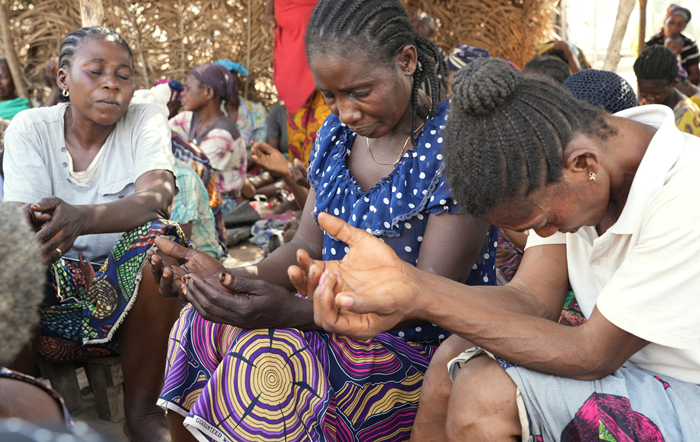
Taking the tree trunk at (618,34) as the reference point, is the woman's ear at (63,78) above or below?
below

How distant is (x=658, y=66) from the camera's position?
148 inches

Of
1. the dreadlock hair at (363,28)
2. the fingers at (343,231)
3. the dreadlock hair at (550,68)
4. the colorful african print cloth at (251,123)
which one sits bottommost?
the colorful african print cloth at (251,123)

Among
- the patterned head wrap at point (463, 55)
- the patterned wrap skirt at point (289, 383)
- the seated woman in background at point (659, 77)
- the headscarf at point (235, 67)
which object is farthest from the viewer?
the headscarf at point (235, 67)

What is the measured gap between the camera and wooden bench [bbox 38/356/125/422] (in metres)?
2.35

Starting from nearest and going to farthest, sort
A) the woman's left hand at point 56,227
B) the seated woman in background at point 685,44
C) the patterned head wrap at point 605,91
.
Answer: the woman's left hand at point 56,227 < the patterned head wrap at point 605,91 < the seated woman in background at point 685,44

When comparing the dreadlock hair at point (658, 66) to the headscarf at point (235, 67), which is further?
the headscarf at point (235, 67)

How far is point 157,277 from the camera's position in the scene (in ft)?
5.82

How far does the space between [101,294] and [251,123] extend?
435 cm

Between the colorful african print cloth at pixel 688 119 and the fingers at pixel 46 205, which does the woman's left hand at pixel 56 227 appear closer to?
the fingers at pixel 46 205

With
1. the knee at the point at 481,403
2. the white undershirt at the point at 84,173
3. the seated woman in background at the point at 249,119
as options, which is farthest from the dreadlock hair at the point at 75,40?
the seated woman in background at the point at 249,119

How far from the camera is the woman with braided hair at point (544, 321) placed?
124 cm

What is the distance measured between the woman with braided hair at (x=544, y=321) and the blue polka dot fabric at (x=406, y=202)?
388 mm

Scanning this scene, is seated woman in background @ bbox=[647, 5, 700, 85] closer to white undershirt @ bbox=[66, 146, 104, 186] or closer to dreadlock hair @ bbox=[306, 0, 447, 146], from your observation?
dreadlock hair @ bbox=[306, 0, 447, 146]

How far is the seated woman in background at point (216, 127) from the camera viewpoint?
4867 mm
